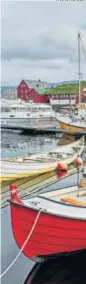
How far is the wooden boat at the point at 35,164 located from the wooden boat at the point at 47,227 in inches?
351

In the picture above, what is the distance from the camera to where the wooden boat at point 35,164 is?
59.9ft

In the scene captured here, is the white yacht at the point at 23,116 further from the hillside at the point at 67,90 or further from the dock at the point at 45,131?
the hillside at the point at 67,90

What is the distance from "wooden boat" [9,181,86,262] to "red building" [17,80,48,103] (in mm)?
65254

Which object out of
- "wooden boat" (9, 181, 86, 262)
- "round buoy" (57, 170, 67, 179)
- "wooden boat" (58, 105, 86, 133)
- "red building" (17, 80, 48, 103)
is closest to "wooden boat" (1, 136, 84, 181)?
"round buoy" (57, 170, 67, 179)

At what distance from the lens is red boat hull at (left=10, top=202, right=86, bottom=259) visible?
8852 mm

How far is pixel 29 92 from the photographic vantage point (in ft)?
249

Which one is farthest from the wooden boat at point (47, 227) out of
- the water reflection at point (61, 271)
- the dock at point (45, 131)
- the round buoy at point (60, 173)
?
the dock at point (45, 131)

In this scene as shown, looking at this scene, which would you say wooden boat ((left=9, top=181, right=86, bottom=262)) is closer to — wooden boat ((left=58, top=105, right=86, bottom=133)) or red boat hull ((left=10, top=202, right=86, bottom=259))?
red boat hull ((left=10, top=202, right=86, bottom=259))

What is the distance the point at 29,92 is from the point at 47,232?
223 ft

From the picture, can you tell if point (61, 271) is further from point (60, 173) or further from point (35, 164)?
point (60, 173)

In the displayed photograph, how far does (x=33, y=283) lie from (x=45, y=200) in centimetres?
204

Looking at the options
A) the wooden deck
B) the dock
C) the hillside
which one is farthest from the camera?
the hillside

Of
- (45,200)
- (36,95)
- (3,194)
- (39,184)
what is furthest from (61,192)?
(36,95)

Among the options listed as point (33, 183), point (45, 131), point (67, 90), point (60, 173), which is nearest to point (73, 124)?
point (45, 131)
